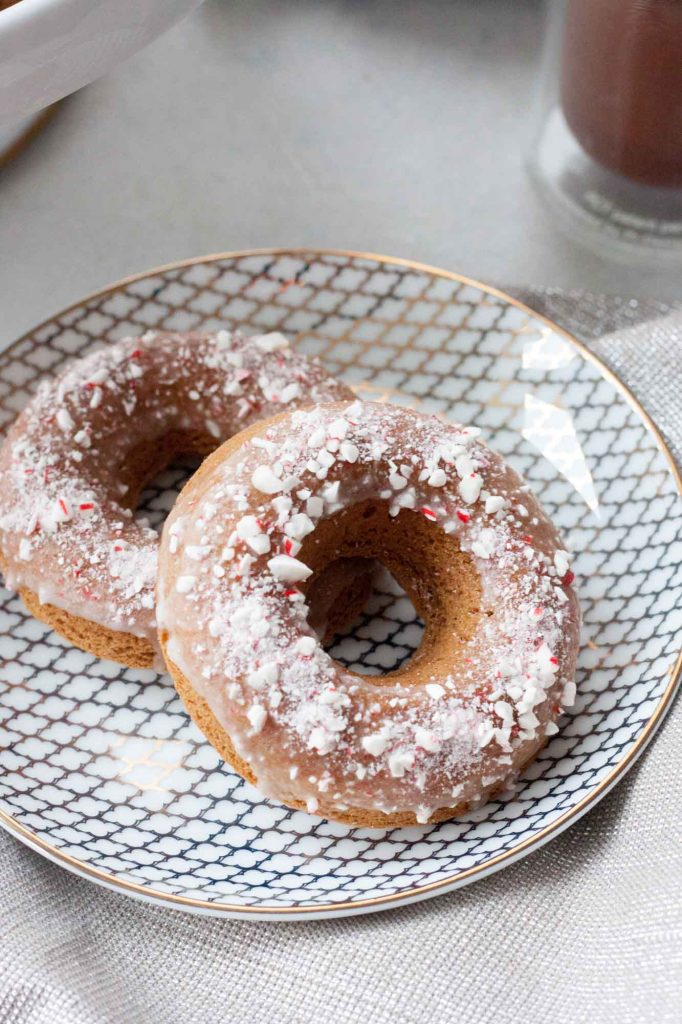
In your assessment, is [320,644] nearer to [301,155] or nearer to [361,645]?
[361,645]

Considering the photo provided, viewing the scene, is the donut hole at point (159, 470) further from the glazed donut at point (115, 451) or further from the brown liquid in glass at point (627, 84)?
the brown liquid in glass at point (627, 84)

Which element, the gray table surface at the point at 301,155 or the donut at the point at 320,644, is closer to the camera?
the donut at the point at 320,644

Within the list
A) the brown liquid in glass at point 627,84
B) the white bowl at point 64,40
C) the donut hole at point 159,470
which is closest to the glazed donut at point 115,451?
the donut hole at point 159,470

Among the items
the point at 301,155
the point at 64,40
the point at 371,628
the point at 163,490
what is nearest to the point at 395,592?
the point at 371,628

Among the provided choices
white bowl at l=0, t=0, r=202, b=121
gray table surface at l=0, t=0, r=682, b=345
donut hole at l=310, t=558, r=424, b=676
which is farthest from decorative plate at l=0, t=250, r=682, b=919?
white bowl at l=0, t=0, r=202, b=121

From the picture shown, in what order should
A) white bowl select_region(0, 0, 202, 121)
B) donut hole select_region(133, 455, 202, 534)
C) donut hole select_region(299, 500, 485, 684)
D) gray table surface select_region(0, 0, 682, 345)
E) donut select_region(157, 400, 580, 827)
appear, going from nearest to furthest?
white bowl select_region(0, 0, 202, 121)
donut select_region(157, 400, 580, 827)
donut hole select_region(299, 500, 485, 684)
donut hole select_region(133, 455, 202, 534)
gray table surface select_region(0, 0, 682, 345)

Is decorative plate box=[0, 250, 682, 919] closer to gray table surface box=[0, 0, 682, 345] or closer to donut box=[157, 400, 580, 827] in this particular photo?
donut box=[157, 400, 580, 827]

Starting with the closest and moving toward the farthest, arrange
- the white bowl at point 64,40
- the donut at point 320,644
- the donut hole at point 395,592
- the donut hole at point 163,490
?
the white bowl at point 64,40 → the donut at point 320,644 → the donut hole at point 395,592 → the donut hole at point 163,490
